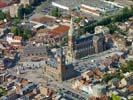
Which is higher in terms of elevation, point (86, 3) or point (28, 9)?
point (86, 3)

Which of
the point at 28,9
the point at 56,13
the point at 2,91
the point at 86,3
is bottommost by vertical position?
the point at 28,9

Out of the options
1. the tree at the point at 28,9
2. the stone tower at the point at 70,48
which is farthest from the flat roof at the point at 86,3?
the stone tower at the point at 70,48

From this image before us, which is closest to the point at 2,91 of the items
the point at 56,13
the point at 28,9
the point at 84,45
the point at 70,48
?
the point at 70,48

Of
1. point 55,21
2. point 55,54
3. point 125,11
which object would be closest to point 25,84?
point 55,54

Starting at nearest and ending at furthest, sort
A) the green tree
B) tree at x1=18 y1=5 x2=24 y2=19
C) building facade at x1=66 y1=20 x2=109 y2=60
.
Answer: the green tree → building facade at x1=66 y1=20 x2=109 y2=60 → tree at x1=18 y1=5 x2=24 y2=19

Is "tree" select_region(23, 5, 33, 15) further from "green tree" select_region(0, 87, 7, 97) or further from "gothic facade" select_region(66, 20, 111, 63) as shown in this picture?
"green tree" select_region(0, 87, 7, 97)

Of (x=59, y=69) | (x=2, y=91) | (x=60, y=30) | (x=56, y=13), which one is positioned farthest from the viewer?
(x=56, y=13)

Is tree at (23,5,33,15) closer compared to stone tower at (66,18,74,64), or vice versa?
stone tower at (66,18,74,64)

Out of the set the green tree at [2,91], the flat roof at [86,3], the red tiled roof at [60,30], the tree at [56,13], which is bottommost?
the flat roof at [86,3]

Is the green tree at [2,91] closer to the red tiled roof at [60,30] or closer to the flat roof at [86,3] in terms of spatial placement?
the red tiled roof at [60,30]

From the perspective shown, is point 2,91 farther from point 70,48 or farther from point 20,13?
point 20,13

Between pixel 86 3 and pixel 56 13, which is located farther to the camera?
pixel 86 3

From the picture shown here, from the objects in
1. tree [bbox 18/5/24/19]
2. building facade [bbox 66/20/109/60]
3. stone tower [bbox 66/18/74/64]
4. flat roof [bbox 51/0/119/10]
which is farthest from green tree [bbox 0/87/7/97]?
flat roof [bbox 51/0/119/10]

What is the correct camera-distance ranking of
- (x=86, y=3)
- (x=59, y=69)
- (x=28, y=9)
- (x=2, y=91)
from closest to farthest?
1. (x=2, y=91)
2. (x=59, y=69)
3. (x=28, y=9)
4. (x=86, y=3)
